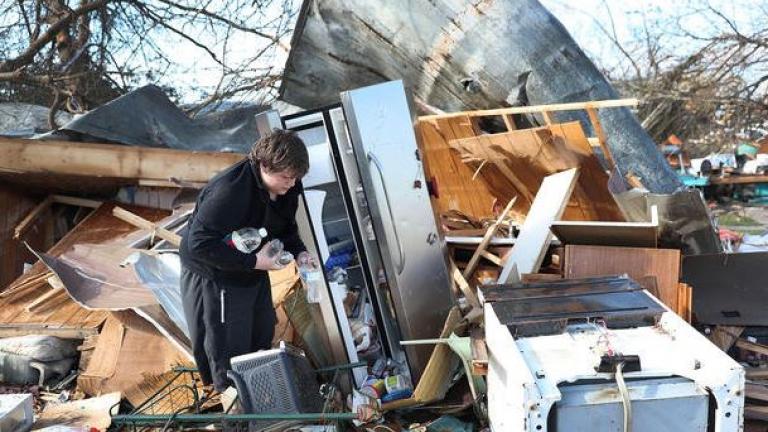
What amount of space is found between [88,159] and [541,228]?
3.51m

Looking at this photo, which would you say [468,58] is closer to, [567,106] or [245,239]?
[567,106]

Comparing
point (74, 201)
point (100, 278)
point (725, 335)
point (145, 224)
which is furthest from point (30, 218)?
point (725, 335)

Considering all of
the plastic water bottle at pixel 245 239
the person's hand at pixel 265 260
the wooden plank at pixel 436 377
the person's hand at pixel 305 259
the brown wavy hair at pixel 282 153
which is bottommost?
the wooden plank at pixel 436 377

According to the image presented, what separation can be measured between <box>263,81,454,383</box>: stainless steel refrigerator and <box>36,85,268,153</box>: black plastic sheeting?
2948mm

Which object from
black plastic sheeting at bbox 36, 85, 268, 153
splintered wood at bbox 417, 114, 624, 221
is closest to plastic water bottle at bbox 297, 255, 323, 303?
splintered wood at bbox 417, 114, 624, 221

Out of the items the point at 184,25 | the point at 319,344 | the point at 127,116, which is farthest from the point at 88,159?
the point at 184,25

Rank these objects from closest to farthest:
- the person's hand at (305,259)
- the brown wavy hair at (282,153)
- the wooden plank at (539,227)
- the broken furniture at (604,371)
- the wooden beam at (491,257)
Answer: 1. the broken furniture at (604,371)
2. the brown wavy hair at (282,153)
3. the person's hand at (305,259)
4. the wooden plank at (539,227)
5. the wooden beam at (491,257)

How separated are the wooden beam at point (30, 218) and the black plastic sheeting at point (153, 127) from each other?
636mm

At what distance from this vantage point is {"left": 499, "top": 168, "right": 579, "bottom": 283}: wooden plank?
375cm

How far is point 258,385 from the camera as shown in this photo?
2654 mm

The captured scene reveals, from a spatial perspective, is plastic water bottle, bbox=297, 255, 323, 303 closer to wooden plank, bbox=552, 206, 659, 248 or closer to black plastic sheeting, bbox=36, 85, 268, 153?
wooden plank, bbox=552, 206, 659, 248

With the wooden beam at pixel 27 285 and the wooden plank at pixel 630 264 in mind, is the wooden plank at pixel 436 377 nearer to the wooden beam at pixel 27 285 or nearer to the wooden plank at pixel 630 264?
the wooden plank at pixel 630 264

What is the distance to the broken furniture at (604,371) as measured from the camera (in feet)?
6.19

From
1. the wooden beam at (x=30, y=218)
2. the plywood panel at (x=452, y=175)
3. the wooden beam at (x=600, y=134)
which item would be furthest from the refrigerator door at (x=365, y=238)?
the wooden beam at (x=30, y=218)
